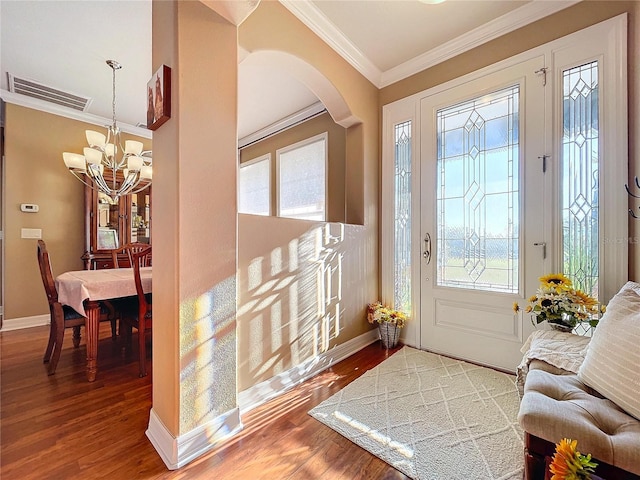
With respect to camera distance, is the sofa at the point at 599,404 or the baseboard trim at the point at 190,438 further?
the baseboard trim at the point at 190,438

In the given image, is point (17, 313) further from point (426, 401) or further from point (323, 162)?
point (426, 401)

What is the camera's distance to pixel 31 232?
3.43 m

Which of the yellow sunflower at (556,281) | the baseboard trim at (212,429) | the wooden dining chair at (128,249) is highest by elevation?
A: the wooden dining chair at (128,249)

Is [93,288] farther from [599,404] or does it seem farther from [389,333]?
[599,404]

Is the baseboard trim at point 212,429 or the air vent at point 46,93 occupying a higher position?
the air vent at point 46,93

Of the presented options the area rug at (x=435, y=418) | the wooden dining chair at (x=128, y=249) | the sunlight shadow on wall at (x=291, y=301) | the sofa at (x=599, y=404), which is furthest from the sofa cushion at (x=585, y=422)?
the wooden dining chair at (x=128, y=249)

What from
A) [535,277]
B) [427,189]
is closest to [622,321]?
[535,277]

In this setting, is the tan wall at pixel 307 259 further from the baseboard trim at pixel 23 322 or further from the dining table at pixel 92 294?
the baseboard trim at pixel 23 322

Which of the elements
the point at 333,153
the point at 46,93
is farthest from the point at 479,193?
the point at 46,93

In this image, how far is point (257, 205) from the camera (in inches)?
180

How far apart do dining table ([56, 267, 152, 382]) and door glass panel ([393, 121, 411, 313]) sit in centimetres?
233

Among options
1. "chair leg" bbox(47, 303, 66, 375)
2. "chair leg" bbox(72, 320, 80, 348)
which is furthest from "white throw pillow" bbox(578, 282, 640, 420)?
"chair leg" bbox(72, 320, 80, 348)

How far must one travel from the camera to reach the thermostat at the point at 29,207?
3.37 m

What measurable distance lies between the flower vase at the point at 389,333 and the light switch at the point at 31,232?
4288 mm
